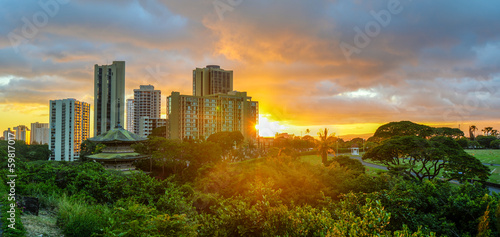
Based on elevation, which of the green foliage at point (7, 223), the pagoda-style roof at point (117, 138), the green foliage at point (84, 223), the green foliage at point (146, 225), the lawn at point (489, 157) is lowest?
the lawn at point (489, 157)

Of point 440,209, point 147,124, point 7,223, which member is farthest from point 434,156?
point 147,124

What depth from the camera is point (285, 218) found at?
18.1 ft

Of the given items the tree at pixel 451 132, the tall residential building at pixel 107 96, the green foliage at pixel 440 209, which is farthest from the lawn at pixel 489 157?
the tall residential building at pixel 107 96

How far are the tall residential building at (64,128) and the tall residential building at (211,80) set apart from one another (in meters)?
39.5

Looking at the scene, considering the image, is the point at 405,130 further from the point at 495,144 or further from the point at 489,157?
the point at 495,144

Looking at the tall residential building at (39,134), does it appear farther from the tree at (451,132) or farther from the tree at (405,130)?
the tree at (451,132)

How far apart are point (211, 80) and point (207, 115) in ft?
79.5

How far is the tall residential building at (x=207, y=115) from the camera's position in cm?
7119

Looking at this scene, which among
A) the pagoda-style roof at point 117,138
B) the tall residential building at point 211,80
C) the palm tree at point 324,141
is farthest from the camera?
the tall residential building at point 211,80

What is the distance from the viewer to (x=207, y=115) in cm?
7488

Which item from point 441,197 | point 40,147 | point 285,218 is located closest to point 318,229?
point 285,218

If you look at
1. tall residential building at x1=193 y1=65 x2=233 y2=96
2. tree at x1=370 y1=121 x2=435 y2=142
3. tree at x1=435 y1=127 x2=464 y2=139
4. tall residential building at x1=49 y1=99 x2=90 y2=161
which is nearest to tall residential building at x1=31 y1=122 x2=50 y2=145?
tall residential building at x1=49 y1=99 x2=90 y2=161

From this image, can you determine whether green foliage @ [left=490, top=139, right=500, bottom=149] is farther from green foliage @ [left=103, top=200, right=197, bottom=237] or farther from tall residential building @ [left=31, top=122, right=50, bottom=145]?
tall residential building @ [left=31, top=122, right=50, bottom=145]

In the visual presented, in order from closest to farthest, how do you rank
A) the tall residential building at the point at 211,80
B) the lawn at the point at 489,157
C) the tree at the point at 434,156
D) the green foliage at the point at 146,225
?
the green foliage at the point at 146,225, the tree at the point at 434,156, the lawn at the point at 489,157, the tall residential building at the point at 211,80
